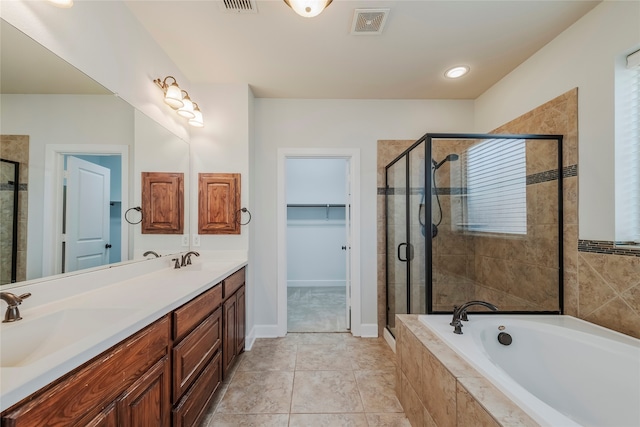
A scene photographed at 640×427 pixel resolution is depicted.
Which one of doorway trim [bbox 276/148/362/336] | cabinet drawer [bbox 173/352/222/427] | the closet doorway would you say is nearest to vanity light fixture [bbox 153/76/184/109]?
doorway trim [bbox 276/148/362/336]

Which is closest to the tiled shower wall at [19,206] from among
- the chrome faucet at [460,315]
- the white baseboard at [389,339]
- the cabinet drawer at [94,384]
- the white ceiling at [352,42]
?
the cabinet drawer at [94,384]

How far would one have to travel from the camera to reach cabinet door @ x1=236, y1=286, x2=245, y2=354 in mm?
2199

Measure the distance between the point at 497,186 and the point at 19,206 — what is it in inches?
116

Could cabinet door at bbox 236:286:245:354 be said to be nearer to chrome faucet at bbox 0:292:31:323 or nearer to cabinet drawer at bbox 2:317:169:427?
cabinet drawer at bbox 2:317:169:427

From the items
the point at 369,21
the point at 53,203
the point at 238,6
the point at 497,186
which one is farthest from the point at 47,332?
the point at 497,186

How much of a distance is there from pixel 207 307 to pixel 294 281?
10.8 ft

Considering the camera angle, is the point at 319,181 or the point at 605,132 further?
the point at 319,181

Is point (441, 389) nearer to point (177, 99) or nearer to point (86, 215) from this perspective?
point (86, 215)

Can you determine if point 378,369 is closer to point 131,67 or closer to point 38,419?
point 38,419

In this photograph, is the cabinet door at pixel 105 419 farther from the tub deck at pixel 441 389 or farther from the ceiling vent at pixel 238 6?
the ceiling vent at pixel 238 6

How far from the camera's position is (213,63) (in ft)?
7.26

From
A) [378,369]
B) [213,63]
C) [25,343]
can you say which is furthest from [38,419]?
[213,63]

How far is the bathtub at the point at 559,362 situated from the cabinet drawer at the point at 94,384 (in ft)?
4.71

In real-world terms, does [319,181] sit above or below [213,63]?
below
